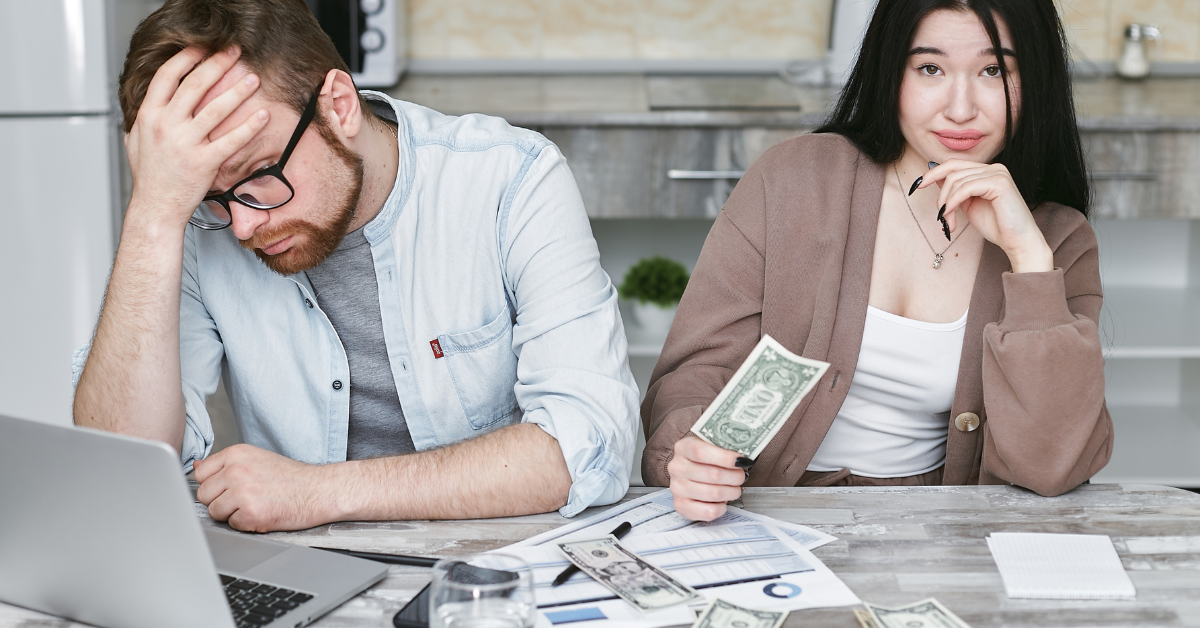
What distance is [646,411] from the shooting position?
154cm

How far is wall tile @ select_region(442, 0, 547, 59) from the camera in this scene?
3.17 m

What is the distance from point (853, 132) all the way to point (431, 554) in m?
0.96

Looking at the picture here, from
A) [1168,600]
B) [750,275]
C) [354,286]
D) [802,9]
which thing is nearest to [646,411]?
[750,275]

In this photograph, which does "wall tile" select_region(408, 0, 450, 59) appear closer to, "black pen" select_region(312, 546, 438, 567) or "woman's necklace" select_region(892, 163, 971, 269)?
"woman's necklace" select_region(892, 163, 971, 269)

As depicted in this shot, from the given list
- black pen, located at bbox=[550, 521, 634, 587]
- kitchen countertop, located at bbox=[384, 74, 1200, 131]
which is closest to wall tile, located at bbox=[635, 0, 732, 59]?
kitchen countertop, located at bbox=[384, 74, 1200, 131]

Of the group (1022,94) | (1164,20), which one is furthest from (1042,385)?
(1164,20)

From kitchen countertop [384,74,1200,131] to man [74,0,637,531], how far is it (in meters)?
1.16

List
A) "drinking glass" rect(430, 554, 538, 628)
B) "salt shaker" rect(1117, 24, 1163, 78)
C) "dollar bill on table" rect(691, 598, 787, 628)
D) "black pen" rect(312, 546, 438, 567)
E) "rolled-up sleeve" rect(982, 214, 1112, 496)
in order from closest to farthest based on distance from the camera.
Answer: "drinking glass" rect(430, 554, 538, 628), "dollar bill on table" rect(691, 598, 787, 628), "black pen" rect(312, 546, 438, 567), "rolled-up sleeve" rect(982, 214, 1112, 496), "salt shaker" rect(1117, 24, 1163, 78)

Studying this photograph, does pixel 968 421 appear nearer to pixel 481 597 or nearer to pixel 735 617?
pixel 735 617

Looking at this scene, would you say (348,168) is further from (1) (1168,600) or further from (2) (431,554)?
(1) (1168,600)

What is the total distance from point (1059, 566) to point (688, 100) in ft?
6.32

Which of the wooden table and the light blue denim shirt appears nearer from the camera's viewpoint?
the wooden table

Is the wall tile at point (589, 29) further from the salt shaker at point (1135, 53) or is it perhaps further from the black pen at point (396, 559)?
the black pen at point (396, 559)

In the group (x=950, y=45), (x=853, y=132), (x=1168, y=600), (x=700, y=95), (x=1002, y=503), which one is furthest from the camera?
(x=700, y=95)
